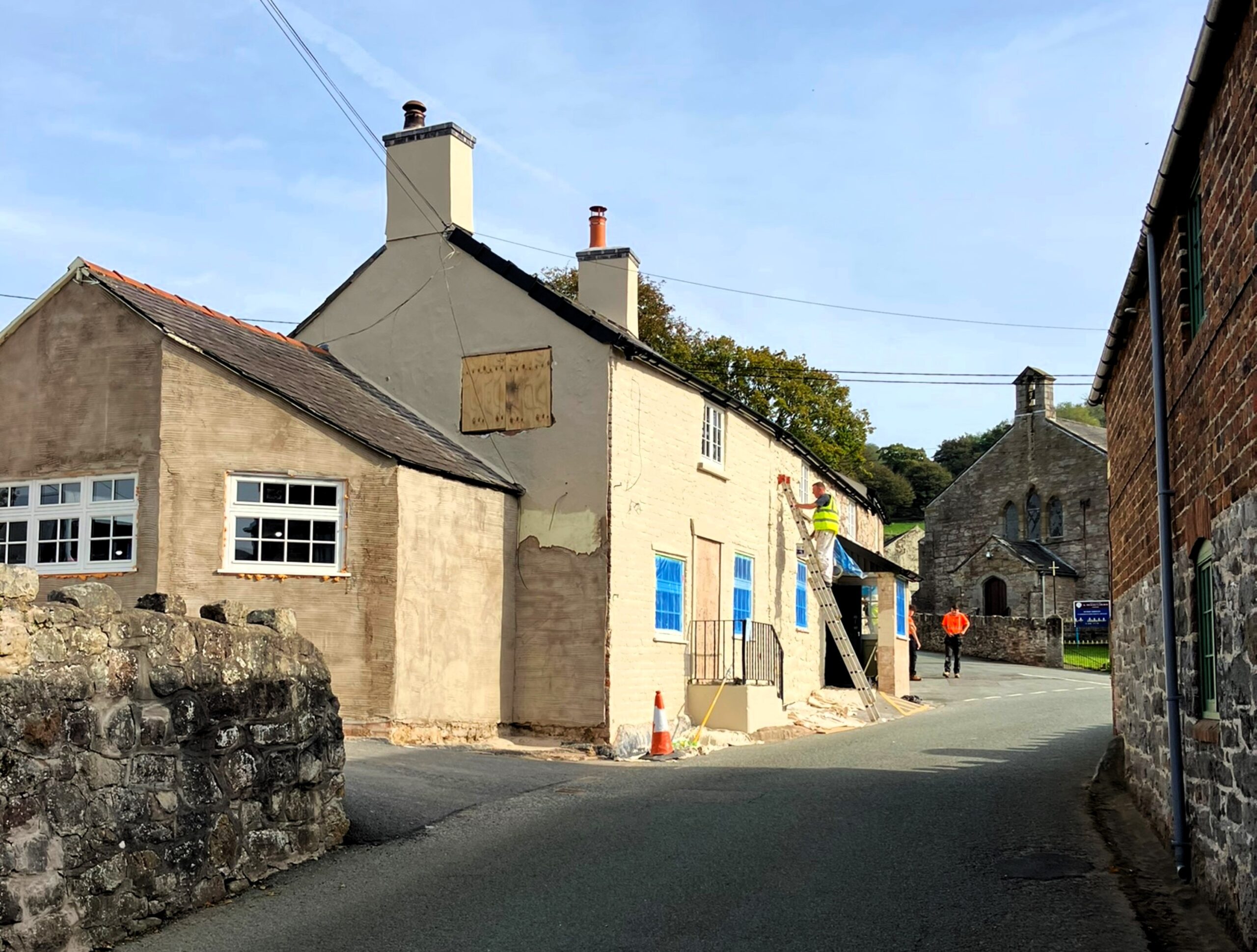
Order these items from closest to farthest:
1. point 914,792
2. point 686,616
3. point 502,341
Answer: point 914,792 → point 502,341 → point 686,616

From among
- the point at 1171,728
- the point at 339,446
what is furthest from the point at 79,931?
the point at 339,446

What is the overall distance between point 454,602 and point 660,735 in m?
3.33

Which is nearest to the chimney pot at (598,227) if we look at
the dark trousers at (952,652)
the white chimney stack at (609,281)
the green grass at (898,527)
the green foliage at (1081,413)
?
the white chimney stack at (609,281)

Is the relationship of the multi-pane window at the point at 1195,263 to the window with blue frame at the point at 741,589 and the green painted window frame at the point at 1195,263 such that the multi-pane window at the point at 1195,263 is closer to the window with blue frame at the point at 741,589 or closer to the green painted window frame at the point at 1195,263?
the green painted window frame at the point at 1195,263

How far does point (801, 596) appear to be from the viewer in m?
26.1

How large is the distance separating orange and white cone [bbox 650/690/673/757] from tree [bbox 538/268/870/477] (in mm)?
26929

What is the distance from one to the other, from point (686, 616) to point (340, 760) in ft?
35.9

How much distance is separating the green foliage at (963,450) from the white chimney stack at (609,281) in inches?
2950

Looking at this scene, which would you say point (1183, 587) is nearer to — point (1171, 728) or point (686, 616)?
point (1171, 728)

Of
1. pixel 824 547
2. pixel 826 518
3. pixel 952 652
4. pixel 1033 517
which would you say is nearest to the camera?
pixel 826 518

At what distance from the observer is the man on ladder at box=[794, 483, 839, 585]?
24.9m

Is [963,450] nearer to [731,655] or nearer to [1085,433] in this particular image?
[1085,433]

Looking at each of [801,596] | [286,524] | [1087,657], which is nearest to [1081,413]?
[1087,657]

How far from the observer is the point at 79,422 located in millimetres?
15609
